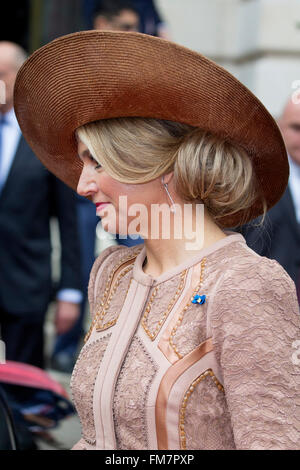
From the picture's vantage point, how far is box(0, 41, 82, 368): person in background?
157 inches

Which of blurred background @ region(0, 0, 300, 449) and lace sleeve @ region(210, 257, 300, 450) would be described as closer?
lace sleeve @ region(210, 257, 300, 450)

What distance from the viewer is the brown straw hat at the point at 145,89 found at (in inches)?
65.3

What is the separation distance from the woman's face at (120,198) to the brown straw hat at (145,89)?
0.14 metres

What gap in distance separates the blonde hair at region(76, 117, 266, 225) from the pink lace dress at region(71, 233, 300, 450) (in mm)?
136

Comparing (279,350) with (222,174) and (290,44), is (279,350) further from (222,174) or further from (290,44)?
(290,44)

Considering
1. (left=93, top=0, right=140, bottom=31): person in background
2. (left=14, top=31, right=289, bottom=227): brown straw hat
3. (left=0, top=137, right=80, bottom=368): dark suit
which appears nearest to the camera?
(left=14, top=31, right=289, bottom=227): brown straw hat

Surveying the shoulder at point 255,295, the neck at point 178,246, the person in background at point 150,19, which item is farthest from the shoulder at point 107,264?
the person in background at point 150,19

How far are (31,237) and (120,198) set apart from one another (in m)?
2.34

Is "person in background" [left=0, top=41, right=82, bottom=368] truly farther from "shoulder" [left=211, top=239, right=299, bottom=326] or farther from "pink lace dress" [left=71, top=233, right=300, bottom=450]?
"shoulder" [left=211, top=239, right=299, bottom=326]

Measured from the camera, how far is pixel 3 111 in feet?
13.8

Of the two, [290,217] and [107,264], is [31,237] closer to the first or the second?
[290,217]

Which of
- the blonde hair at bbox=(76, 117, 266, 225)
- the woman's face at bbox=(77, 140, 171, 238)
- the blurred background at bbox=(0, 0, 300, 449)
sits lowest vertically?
the woman's face at bbox=(77, 140, 171, 238)

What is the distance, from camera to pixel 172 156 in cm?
179

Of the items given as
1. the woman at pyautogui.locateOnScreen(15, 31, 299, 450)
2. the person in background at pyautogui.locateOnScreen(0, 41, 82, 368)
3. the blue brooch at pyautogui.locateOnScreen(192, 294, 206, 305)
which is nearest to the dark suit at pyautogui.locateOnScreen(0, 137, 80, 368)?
the person in background at pyautogui.locateOnScreen(0, 41, 82, 368)
